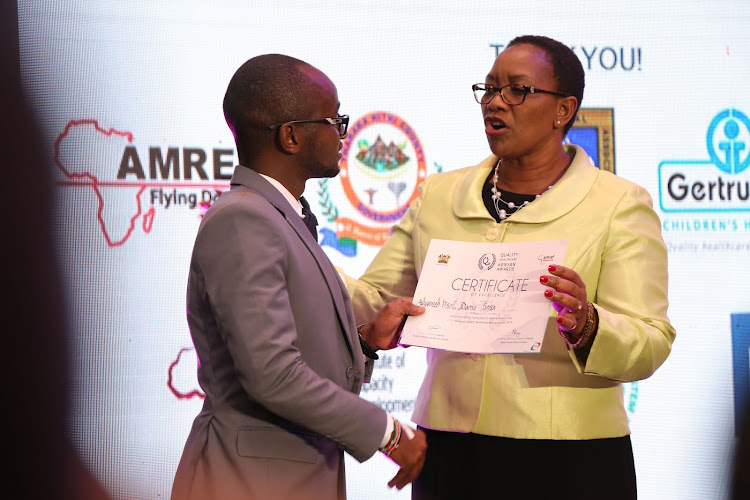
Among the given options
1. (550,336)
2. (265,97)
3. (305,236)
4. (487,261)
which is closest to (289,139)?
(265,97)

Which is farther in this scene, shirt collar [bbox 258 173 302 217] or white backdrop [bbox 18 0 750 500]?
white backdrop [bbox 18 0 750 500]

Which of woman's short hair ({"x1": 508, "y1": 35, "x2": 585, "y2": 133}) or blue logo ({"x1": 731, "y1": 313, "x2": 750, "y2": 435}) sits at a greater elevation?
woman's short hair ({"x1": 508, "y1": 35, "x2": 585, "y2": 133})

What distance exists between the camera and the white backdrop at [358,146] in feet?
12.1

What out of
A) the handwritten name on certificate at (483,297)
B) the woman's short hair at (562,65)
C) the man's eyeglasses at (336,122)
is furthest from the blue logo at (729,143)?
the man's eyeglasses at (336,122)

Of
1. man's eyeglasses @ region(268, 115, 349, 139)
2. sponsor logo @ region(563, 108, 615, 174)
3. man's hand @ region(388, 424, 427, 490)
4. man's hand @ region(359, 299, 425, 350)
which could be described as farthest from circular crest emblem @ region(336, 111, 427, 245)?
man's hand @ region(388, 424, 427, 490)

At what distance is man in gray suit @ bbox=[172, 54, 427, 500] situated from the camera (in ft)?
5.55

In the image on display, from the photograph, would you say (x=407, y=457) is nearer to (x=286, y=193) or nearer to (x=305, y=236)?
(x=305, y=236)

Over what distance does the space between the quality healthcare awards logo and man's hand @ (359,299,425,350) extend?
153cm

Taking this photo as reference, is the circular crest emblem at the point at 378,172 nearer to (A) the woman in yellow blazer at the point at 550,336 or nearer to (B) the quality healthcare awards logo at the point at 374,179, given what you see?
(B) the quality healthcare awards logo at the point at 374,179

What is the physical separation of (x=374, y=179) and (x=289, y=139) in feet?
6.36

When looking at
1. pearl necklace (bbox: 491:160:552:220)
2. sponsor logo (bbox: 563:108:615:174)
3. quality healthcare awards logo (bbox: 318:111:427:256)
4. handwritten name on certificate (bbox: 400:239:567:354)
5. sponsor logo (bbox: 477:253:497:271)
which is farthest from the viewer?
sponsor logo (bbox: 563:108:615:174)

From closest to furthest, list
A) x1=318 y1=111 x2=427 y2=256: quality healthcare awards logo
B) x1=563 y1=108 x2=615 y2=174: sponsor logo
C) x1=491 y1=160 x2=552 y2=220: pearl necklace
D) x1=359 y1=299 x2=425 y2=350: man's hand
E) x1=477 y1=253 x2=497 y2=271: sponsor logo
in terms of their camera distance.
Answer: x1=477 y1=253 x2=497 y2=271: sponsor logo < x1=359 y1=299 x2=425 y2=350: man's hand < x1=491 y1=160 x2=552 y2=220: pearl necklace < x1=318 y1=111 x2=427 y2=256: quality healthcare awards logo < x1=563 y1=108 x2=615 y2=174: sponsor logo

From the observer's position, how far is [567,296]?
6.26ft

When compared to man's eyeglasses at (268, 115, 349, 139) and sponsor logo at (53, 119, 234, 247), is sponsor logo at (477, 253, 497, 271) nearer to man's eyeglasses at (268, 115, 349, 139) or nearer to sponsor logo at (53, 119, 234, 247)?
man's eyeglasses at (268, 115, 349, 139)
